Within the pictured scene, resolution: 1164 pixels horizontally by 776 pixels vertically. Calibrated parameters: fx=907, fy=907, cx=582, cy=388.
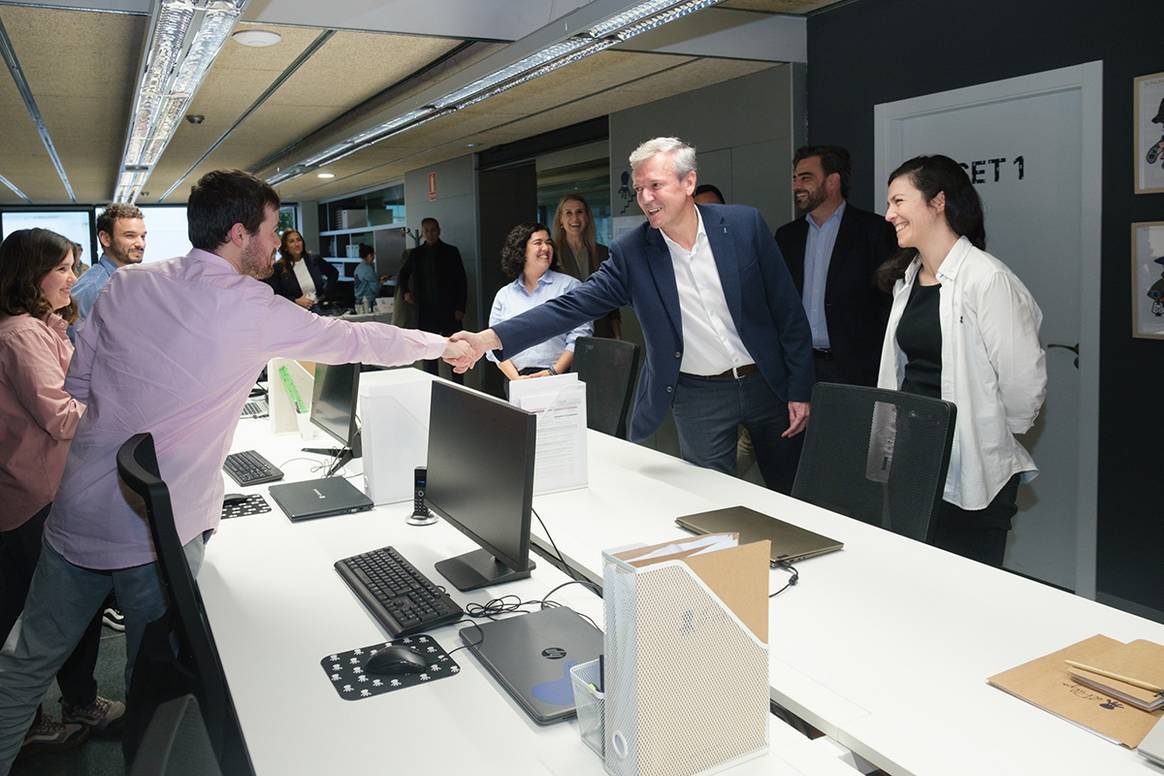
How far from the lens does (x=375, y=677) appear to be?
160 cm

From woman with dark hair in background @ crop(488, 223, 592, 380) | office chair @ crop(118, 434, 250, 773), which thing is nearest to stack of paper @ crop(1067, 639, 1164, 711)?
office chair @ crop(118, 434, 250, 773)

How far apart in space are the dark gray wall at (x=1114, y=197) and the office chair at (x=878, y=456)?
5.31 feet

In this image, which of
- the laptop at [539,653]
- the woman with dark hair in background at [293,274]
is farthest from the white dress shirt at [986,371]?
the woman with dark hair in background at [293,274]

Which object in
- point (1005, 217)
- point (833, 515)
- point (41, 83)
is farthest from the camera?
point (41, 83)

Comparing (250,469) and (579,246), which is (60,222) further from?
(250,469)

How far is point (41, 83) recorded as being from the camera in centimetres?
470

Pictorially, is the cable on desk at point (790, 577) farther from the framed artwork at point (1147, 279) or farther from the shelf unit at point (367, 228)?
the shelf unit at point (367, 228)

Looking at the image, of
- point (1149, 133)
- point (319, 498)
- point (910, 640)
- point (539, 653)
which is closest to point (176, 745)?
point (539, 653)

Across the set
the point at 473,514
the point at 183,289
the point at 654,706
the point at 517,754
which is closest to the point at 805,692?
the point at 654,706

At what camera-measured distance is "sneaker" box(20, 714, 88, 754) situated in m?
2.73

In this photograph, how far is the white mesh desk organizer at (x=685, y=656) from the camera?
3.92 ft

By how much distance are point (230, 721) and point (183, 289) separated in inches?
37.6

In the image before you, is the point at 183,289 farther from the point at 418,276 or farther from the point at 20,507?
the point at 418,276

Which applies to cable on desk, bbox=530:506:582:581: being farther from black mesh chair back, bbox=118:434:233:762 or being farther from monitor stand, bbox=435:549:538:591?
black mesh chair back, bbox=118:434:233:762
